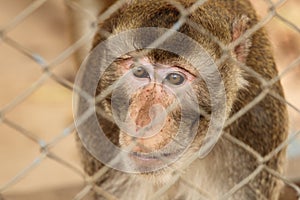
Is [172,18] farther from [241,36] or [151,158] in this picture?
[151,158]

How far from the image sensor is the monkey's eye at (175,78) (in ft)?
7.29

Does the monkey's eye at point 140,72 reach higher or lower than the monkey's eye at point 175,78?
higher

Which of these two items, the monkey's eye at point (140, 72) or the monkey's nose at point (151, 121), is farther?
the monkey's eye at point (140, 72)

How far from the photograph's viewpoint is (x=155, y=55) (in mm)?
2211

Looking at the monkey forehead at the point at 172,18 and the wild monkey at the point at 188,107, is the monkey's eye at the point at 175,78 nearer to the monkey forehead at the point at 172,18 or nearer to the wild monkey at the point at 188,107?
the wild monkey at the point at 188,107

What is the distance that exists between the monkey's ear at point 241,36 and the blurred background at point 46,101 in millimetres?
460

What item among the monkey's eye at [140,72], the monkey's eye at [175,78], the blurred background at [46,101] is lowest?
the monkey's eye at [175,78]

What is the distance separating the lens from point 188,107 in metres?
2.23

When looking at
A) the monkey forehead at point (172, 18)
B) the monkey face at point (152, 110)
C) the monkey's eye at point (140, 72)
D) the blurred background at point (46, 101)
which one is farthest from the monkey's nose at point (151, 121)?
the blurred background at point (46, 101)

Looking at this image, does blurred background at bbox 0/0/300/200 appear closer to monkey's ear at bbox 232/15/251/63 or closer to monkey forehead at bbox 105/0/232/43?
monkey's ear at bbox 232/15/251/63

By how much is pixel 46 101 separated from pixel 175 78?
176 centimetres

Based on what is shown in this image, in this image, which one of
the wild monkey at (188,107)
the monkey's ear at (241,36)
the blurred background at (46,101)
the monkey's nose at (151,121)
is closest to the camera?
the monkey's nose at (151,121)

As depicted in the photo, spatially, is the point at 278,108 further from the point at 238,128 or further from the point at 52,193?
the point at 52,193

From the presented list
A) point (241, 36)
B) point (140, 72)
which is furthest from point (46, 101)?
point (241, 36)
